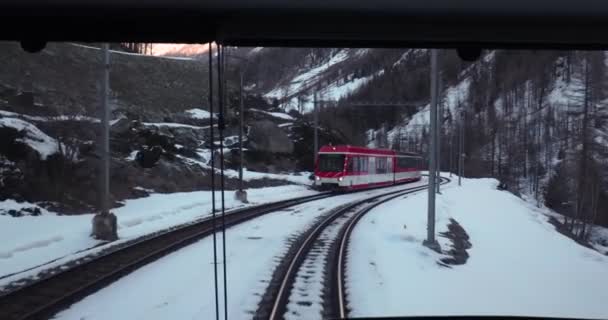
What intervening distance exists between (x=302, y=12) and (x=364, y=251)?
37.2 ft

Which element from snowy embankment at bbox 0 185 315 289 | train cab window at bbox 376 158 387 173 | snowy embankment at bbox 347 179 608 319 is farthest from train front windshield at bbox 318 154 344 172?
snowy embankment at bbox 347 179 608 319

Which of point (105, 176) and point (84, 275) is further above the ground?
point (105, 176)

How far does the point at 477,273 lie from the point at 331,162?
20788 mm

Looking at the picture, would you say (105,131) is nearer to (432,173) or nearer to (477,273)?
(432,173)

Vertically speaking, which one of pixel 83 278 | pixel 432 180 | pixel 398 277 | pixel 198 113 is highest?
pixel 198 113

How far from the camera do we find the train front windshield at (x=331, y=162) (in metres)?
34.0

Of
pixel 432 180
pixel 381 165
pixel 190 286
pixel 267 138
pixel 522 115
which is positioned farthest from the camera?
pixel 267 138

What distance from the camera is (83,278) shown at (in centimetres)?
1065

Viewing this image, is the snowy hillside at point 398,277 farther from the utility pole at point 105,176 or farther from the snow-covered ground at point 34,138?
the snow-covered ground at point 34,138

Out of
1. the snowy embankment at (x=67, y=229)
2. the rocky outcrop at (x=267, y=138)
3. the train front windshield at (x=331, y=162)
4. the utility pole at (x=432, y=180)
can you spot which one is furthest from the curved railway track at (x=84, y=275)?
the rocky outcrop at (x=267, y=138)

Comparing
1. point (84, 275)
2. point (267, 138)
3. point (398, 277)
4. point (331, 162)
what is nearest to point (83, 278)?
point (84, 275)

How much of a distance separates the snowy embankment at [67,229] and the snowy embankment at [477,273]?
239 inches

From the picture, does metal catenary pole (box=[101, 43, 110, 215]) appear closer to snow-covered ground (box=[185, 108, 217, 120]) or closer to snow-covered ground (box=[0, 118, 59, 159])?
snow-covered ground (box=[0, 118, 59, 159])

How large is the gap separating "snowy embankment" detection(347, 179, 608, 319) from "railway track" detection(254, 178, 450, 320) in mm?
298
